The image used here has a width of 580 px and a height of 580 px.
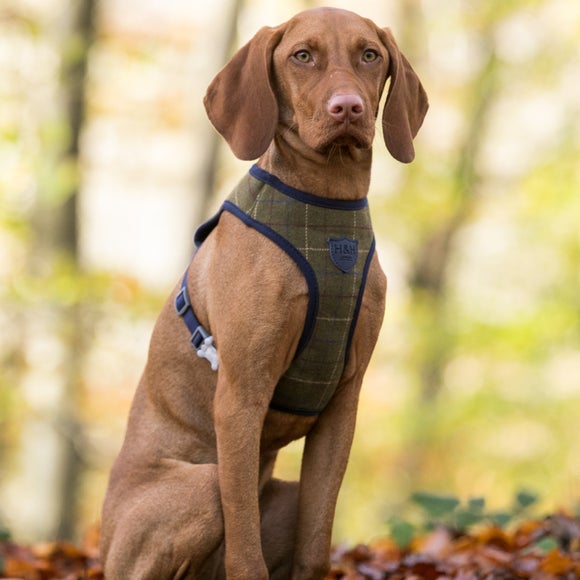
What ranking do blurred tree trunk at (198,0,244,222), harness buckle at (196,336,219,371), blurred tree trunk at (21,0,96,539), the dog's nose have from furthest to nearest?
blurred tree trunk at (198,0,244,222)
blurred tree trunk at (21,0,96,539)
harness buckle at (196,336,219,371)
the dog's nose

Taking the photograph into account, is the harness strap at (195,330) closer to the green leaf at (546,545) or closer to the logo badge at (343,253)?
the logo badge at (343,253)

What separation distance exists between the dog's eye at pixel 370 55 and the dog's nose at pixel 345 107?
0.27 metres

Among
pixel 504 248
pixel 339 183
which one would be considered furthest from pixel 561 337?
pixel 339 183

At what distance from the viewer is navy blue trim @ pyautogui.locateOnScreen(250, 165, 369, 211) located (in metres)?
3.36

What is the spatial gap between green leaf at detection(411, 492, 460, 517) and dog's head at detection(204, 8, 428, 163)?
1.83 meters

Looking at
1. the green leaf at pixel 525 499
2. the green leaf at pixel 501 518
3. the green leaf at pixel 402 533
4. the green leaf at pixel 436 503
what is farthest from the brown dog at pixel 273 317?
the green leaf at pixel 525 499

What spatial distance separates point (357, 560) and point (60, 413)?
15.5 feet

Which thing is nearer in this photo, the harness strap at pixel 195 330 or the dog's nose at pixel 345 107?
the dog's nose at pixel 345 107

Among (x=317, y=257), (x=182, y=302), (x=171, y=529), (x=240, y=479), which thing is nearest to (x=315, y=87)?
(x=317, y=257)

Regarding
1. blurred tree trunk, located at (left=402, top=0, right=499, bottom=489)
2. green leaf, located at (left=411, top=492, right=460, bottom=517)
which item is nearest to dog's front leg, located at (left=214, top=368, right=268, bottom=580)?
green leaf, located at (left=411, top=492, right=460, bottom=517)

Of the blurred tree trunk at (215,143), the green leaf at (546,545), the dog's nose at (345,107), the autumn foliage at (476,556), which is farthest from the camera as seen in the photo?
the blurred tree trunk at (215,143)

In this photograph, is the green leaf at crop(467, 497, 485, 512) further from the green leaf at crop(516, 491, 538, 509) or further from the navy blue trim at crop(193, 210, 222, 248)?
the navy blue trim at crop(193, 210, 222, 248)

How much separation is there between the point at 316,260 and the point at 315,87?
56 cm

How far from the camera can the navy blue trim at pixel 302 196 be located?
11.0ft
